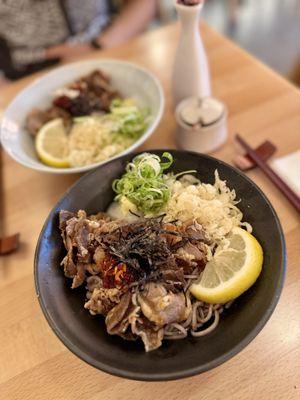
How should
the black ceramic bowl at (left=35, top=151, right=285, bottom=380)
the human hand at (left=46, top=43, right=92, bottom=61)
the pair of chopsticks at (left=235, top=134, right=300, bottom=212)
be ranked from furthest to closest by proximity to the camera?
the human hand at (left=46, top=43, right=92, bottom=61) < the pair of chopsticks at (left=235, top=134, right=300, bottom=212) < the black ceramic bowl at (left=35, top=151, right=285, bottom=380)

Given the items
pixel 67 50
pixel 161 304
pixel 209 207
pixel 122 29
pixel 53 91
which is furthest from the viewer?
pixel 122 29

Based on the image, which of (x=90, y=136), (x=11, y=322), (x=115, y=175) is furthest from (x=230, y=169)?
(x=11, y=322)

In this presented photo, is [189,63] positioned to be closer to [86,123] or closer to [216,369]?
[86,123]

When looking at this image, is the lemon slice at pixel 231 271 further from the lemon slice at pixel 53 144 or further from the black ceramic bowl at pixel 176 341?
the lemon slice at pixel 53 144

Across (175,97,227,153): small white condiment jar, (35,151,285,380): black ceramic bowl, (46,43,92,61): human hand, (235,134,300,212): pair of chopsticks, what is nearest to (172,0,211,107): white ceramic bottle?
(175,97,227,153): small white condiment jar

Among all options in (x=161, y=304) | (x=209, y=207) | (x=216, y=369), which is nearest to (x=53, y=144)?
(x=209, y=207)

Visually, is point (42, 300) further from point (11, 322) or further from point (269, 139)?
point (269, 139)

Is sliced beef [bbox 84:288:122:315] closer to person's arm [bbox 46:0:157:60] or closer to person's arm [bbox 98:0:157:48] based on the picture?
person's arm [bbox 46:0:157:60]

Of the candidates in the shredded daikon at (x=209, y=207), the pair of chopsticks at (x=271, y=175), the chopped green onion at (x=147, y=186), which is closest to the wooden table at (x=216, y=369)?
the pair of chopsticks at (x=271, y=175)
